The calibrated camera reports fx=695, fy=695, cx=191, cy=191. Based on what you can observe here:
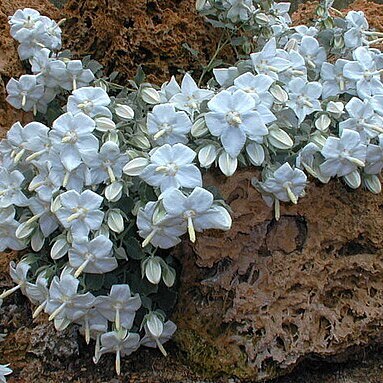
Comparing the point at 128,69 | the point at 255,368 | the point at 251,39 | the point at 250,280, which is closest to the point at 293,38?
the point at 251,39

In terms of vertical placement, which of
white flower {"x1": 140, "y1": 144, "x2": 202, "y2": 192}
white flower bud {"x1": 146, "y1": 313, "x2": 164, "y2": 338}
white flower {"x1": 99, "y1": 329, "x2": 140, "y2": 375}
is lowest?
white flower {"x1": 99, "y1": 329, "x2": 140, "y2": 375}

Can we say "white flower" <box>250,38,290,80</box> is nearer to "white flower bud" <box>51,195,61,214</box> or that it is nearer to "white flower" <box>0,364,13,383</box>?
"white flower bud" <box>51,195,61,214</box>

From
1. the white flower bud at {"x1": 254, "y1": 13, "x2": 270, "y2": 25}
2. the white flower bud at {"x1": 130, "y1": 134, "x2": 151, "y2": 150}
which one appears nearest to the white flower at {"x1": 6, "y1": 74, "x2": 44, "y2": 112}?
the white flower bud at {"x1": 130, "y1": 134, "x2": 151, "y2": 150}

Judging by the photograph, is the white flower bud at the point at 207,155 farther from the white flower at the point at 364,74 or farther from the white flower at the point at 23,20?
the white flower at the point at 23,20

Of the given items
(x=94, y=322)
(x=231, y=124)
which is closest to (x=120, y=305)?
(x=94, y=322)

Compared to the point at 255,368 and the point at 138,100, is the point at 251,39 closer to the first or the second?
the point at 138,100

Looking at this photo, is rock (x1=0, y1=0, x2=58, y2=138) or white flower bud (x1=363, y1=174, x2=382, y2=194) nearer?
white flower bud (x1=363, y1=174, x2=382, y2=194)

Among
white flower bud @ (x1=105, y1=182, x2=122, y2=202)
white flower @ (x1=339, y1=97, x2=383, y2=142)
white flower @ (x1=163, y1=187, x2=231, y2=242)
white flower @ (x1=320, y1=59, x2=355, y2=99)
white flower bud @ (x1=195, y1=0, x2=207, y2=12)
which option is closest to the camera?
white flower @ (x1=163, y1=187, x2=231, y2=242)

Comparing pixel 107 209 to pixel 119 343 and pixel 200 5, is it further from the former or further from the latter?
pixel 200 5
